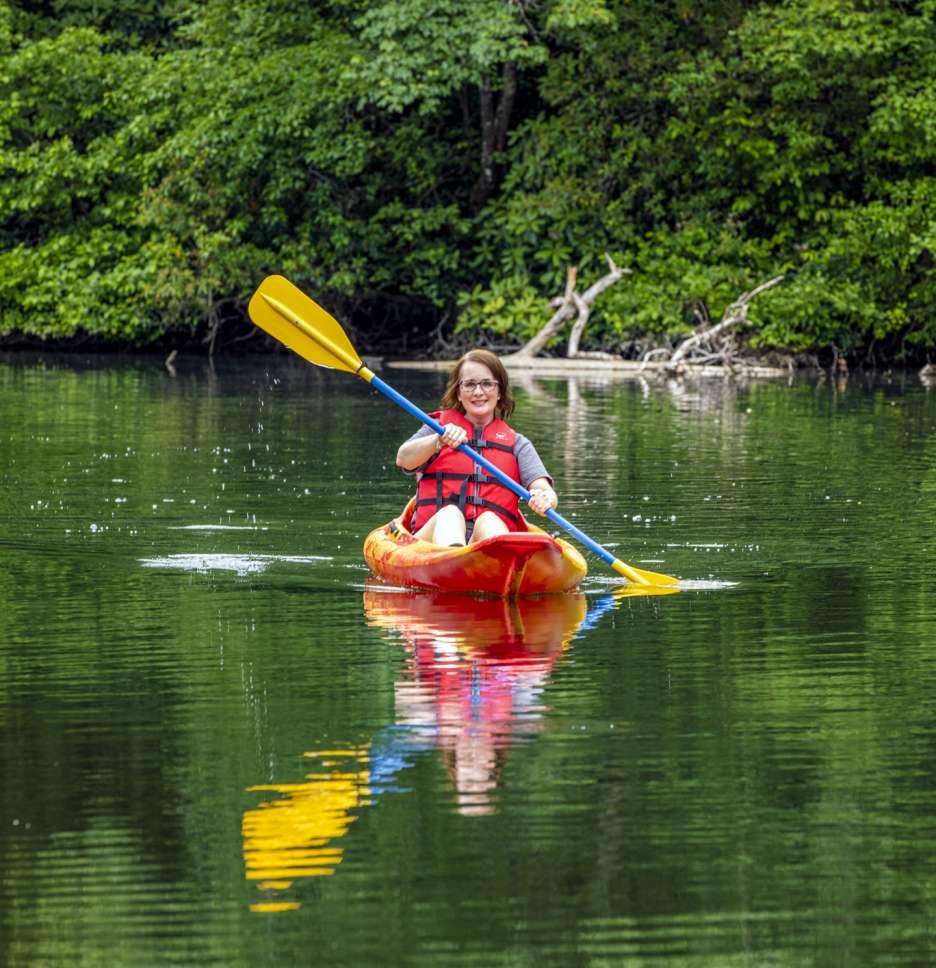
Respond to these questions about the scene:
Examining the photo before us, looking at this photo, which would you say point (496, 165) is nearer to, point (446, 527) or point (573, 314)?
point (573, 314)

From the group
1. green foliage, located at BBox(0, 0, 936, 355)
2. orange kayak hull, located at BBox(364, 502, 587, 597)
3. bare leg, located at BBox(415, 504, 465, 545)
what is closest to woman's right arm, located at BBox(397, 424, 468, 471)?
bare leg, located at BBox(415, 504, 465, 545)

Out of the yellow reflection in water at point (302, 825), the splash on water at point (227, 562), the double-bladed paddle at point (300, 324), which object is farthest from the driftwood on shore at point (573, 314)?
the yellow reflection in water at point (302, 825)

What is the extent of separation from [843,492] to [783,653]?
17.3 feet

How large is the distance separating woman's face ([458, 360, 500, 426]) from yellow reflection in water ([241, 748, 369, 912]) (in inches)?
148

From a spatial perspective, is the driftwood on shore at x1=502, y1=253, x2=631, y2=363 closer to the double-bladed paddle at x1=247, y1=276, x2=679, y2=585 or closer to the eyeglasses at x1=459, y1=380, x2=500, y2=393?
the double-bladed paddle at x1=247, y1=276, x2=679, y2=585

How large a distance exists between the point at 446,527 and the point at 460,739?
3341 mm

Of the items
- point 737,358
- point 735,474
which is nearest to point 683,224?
point 737,358

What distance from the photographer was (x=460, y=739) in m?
5.86

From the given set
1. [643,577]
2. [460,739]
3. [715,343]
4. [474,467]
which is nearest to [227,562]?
[474,467]

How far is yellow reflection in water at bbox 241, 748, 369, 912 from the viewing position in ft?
15.1

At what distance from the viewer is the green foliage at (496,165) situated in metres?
26.5

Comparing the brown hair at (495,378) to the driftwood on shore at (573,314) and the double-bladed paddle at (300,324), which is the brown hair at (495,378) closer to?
the double-bladed paddle at (300,324)

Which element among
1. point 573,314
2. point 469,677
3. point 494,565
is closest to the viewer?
point 469,677

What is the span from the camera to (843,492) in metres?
12.4
